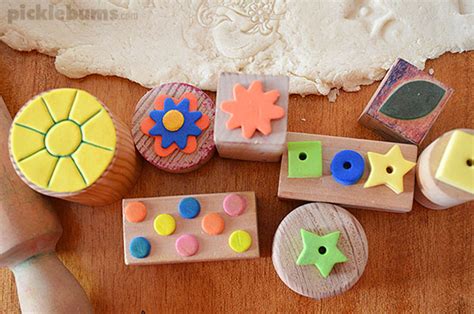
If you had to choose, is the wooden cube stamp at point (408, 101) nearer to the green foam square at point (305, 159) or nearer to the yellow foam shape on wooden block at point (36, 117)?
the green foam square at point (305, 159)

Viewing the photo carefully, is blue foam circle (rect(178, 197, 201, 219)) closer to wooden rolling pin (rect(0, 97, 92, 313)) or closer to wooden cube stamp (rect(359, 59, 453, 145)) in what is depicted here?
wooden rolling pin (rect(0, 97, 92, 313))

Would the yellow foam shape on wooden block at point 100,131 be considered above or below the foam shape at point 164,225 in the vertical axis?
above

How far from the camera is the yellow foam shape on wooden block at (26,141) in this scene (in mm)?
743

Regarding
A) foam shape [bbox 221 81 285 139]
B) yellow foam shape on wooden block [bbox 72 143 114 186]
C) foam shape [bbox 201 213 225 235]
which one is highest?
foam shape [bbox 221 81 285 139]

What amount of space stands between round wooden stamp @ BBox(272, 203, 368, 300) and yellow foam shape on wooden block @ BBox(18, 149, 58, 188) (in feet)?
1.17

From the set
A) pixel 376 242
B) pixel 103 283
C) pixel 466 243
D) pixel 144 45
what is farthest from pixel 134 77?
pixel 466 243

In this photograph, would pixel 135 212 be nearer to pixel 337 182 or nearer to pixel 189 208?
pixel 189 208

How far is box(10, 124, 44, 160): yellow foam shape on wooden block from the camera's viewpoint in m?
0.74

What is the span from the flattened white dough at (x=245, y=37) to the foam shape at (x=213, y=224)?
0.24 meters

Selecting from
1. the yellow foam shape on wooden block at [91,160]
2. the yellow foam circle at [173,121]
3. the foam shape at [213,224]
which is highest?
the yellow foam shape on wooden block at [91,160]

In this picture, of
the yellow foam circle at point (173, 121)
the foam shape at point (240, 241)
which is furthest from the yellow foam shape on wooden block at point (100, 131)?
the foam shape at point (240, 241)

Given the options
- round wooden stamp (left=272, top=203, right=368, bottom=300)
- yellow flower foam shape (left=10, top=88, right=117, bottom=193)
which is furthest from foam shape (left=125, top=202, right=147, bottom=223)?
round wooden stamp (left=272, top=203, right=368, bottom=300)

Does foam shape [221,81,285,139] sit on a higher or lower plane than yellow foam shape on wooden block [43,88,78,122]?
lower

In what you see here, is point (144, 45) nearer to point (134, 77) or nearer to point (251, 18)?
point (134, 77)
